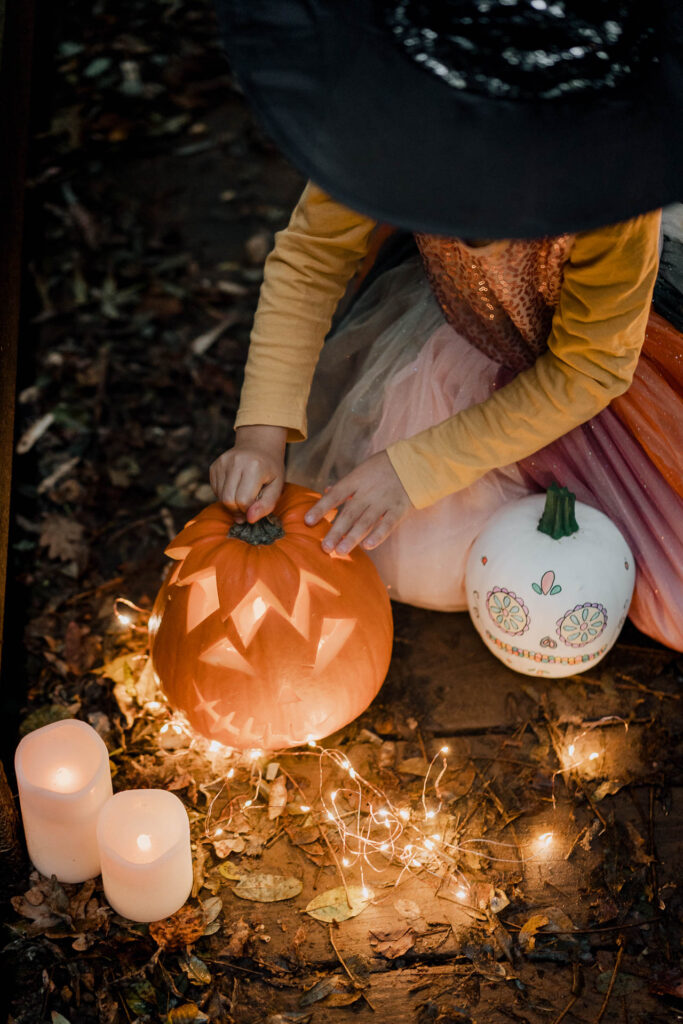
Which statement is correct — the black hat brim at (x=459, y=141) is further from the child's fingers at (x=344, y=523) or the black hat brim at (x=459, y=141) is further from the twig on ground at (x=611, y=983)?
the twig on ground at (x=611, y=983)

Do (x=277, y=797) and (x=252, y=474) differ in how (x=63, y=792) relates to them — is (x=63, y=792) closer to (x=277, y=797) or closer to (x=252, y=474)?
(x=277, y=797)

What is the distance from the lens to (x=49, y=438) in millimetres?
2428

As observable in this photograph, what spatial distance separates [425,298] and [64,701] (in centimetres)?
119

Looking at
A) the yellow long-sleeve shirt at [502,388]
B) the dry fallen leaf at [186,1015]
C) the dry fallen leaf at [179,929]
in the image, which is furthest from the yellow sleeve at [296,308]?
the dry fallen leaf at [186,1015]

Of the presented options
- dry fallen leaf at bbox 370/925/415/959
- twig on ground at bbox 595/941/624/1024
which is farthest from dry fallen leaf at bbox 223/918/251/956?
twig on ground at bbox 595/941/624/1024

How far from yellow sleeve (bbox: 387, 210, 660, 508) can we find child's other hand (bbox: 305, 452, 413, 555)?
3 cm

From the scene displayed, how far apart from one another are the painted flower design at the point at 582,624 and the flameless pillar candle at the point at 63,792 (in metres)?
0.87

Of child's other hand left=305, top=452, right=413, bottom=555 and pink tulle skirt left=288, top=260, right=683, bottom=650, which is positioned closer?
child's other hand left=305, top=452, right=413, bottom=555

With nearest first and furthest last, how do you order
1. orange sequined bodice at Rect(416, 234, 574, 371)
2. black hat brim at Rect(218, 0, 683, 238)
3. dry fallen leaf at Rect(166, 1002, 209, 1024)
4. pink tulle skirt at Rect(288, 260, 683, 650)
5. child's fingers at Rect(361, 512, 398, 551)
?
black hat brim at Rect(218, 0, 683, 238)
dry fallen leaf at Rect(166, 1002, 209, 1024)
orange sequined bodice at Rect(416, 234, 574, 371)
child's fingers at Rect(361, 512, 398, 551)
pink tulle skirt at Rect(288, 260, 683, 650)

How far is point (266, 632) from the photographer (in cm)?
152

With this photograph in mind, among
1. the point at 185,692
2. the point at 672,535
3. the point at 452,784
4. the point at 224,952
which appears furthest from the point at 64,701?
the point at 672,535

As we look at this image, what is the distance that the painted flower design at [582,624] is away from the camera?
1682 millimetres

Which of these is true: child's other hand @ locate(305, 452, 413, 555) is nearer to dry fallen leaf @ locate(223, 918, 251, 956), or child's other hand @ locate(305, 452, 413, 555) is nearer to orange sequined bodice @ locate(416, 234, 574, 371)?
orange sequined bodice @ locate(416, 234, 574, 371)

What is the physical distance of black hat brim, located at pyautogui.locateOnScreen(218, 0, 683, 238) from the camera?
101cm
